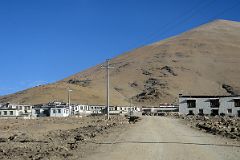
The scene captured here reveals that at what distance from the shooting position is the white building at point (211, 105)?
9294 cm

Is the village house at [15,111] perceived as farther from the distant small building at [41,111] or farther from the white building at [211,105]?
the white building at [211,105]

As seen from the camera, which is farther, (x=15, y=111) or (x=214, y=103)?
(x=15, y=111)

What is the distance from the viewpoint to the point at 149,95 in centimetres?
18050

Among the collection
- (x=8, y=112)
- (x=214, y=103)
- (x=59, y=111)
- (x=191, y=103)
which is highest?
(x=191, y=103)

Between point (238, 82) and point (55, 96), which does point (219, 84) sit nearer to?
point (238, 82)

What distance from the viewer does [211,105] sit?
321 feet

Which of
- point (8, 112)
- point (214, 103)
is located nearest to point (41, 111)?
point (8, 112)

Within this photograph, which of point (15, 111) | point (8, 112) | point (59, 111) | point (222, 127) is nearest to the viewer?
point (222, 127)

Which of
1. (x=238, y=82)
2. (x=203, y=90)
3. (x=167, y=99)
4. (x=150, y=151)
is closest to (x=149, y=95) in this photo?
(x=167, y=99)

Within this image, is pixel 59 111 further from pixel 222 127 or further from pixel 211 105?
pixel 222 127

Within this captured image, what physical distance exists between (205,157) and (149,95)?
164917 millimetres

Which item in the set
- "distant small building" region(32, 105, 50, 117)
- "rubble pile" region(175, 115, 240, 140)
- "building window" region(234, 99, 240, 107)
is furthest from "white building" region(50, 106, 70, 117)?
"rubble pile" region(175, 115, 240, 140)

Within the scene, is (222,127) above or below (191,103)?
below

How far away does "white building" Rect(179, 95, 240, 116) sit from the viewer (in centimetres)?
9294
